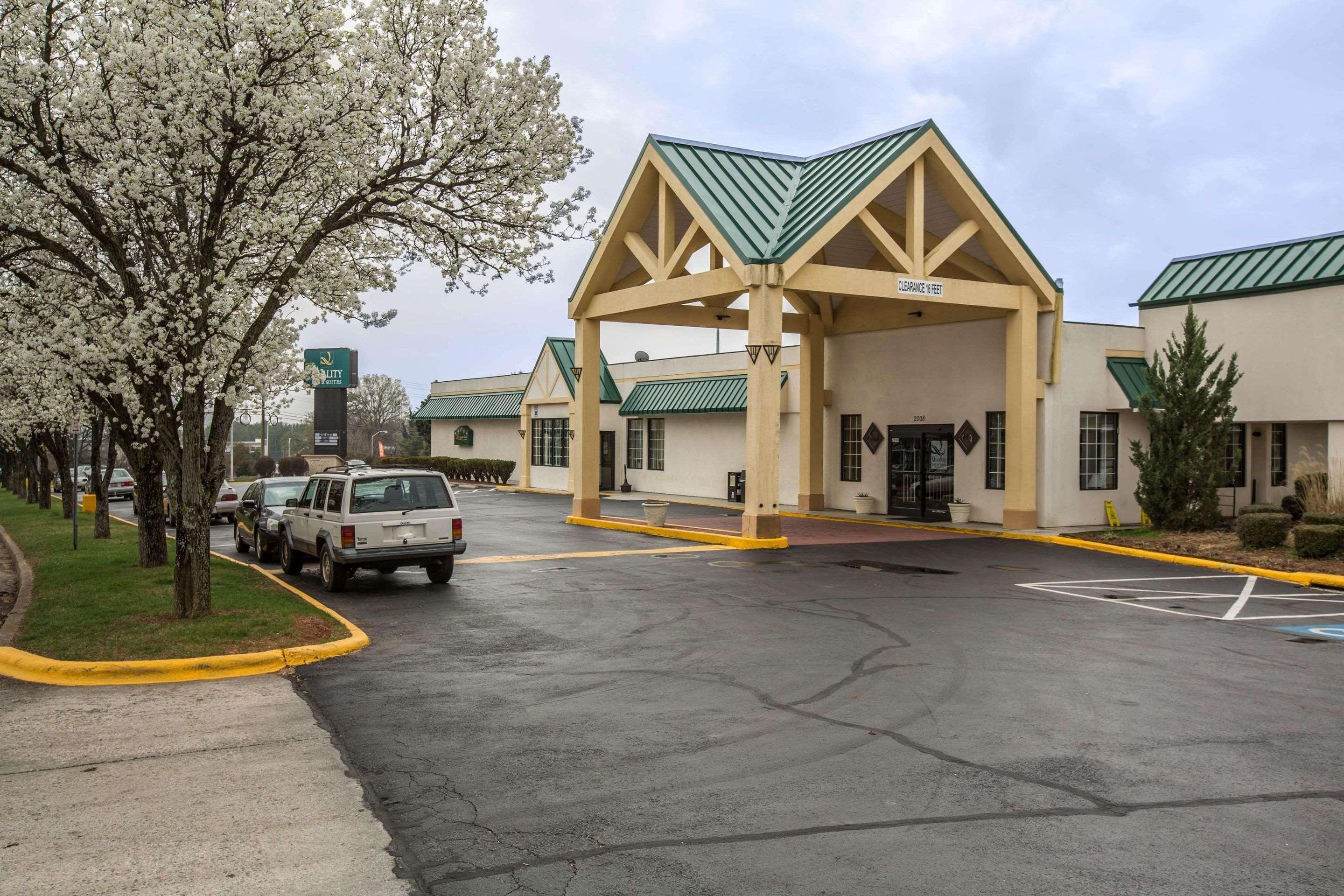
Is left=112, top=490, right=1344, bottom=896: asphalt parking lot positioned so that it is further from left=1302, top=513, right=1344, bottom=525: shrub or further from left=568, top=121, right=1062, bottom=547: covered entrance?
left=568, top=121, right=1062, bottom=547: covered entrance

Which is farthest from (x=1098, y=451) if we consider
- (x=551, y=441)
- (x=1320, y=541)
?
(x=551, y=441)

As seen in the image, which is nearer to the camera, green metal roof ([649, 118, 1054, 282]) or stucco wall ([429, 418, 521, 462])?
green metal roof ([649, 118, 1054, 282])

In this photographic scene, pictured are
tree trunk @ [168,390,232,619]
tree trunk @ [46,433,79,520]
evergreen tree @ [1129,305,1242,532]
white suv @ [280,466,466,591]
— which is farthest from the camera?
tree trunk @ [46,433,79,520]

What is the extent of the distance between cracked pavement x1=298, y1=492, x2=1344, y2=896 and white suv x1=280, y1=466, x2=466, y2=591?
1.36m

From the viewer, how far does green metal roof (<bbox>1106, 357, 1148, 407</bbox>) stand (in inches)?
943

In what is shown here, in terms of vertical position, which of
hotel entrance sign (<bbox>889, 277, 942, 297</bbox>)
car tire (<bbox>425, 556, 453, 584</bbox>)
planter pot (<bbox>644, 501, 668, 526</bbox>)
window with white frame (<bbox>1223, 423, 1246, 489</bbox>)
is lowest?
car tire (<bbox>425, 556, 453, 584</bbox>)

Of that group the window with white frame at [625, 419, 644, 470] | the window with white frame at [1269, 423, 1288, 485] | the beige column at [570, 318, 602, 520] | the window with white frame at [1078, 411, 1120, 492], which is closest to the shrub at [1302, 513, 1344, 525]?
the window with white frame at [1078, 411, 1120, 492]

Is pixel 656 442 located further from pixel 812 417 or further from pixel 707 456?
pixel 812 417

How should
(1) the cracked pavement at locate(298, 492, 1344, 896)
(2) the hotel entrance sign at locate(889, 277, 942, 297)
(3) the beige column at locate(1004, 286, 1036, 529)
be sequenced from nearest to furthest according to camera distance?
(1) the cracked pavement at locate(298, 492, 1344, 896), (2) the hotel entrance sign at locate(889, 277, 942, 297), (3) the beige column at locate(1004, 286, 1036, 529)

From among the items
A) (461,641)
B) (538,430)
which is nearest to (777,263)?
(461,641)

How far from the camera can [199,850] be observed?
536 cm

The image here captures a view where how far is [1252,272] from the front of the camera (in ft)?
77.2

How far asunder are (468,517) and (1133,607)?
1919 cm

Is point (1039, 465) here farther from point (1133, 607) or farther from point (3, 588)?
point (3, 588)
